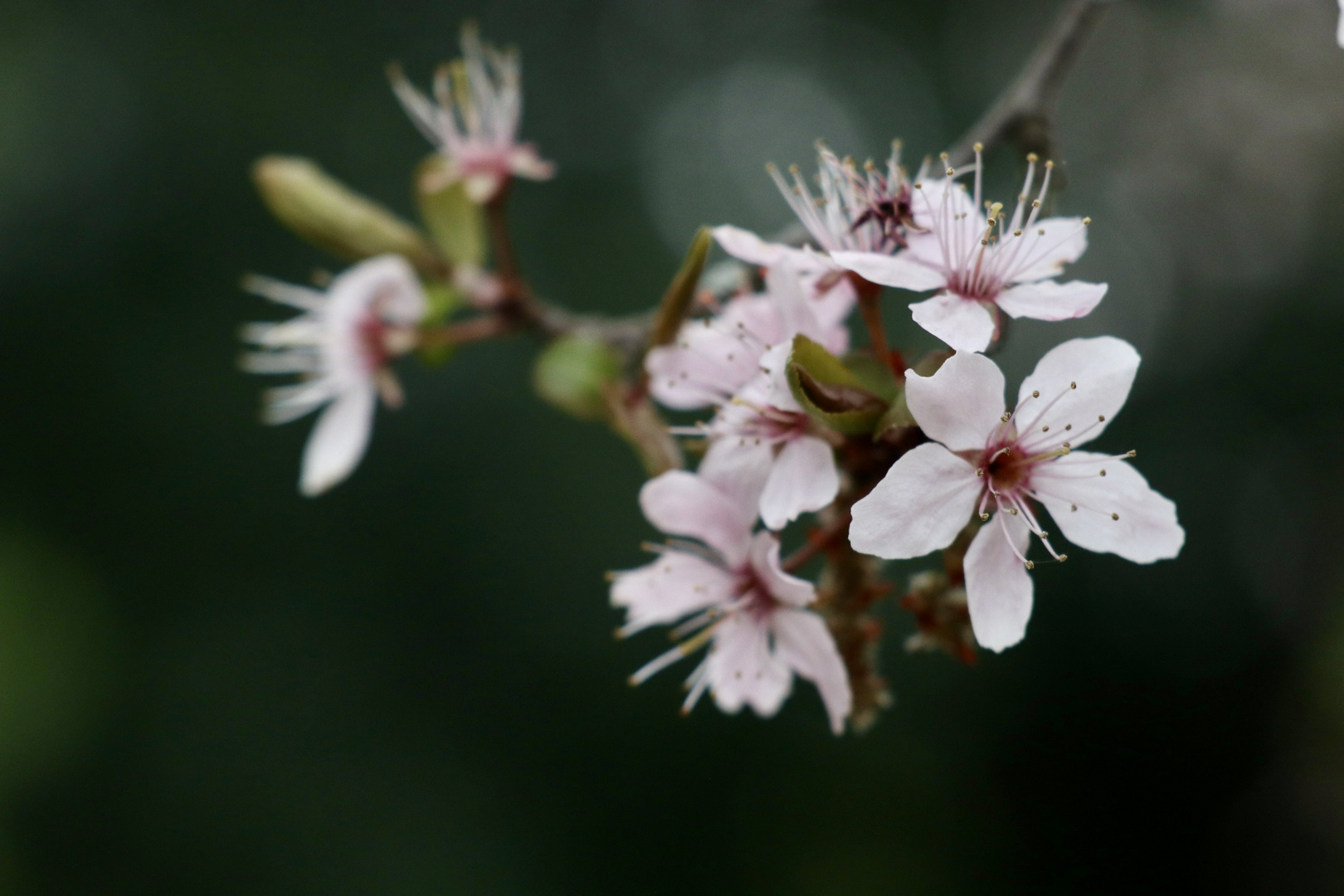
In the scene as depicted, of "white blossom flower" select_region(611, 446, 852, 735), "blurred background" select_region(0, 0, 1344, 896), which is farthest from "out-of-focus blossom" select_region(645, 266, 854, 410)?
"blurred background" select_region(0, 0, 1344, 896)

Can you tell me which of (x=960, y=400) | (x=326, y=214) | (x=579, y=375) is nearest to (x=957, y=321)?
(x=960, y=400)

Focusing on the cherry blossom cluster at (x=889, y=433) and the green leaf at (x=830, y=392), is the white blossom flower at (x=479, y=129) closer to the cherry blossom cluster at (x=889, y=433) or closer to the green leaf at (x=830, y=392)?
the cherry blossom cluster at (x=889, y=433)

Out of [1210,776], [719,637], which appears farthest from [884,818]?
[719,637]

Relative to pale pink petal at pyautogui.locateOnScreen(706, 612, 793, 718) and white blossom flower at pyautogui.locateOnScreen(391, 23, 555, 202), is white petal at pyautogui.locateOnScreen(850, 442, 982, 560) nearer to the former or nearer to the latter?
pale pink petal at pyautogui.locateOnScreen(706, 612, 793, 718)

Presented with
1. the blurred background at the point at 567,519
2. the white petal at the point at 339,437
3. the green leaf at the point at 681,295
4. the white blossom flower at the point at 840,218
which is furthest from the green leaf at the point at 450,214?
the blurred background at the point at 567,519

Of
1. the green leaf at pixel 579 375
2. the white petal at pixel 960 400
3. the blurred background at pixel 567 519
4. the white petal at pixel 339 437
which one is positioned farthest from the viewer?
the blurred background at pixel 567 519

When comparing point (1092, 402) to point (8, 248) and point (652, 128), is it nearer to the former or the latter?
point (8, 248)
